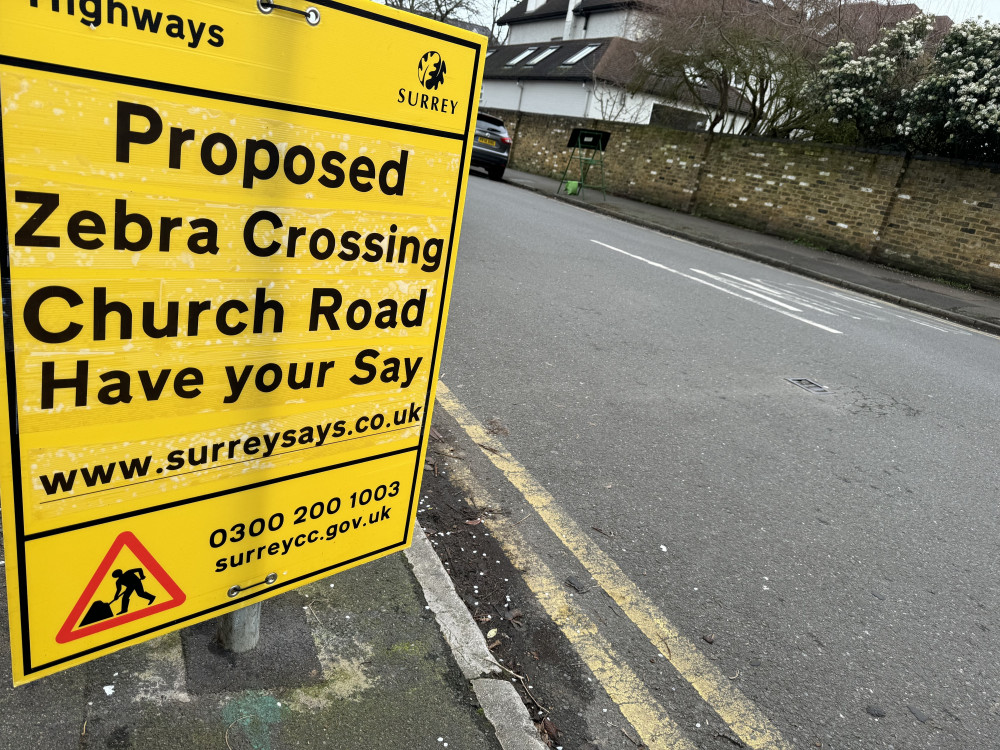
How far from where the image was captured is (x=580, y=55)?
108 feet

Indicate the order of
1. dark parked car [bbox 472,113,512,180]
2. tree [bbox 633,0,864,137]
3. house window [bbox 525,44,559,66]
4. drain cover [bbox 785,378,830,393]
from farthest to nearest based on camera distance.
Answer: house window [bbox 525,44,559,66] → dark parked car [bbox 472,113,512,180] → tree [bbox 633,0,864,137] → drain cover [bbox 785,378,830,393]

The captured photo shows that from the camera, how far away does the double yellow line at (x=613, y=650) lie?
7.20 ft

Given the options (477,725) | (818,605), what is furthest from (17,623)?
(818,605)

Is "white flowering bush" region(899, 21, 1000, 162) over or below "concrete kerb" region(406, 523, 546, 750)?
over

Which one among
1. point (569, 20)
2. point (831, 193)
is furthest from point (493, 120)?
point (569, 20)

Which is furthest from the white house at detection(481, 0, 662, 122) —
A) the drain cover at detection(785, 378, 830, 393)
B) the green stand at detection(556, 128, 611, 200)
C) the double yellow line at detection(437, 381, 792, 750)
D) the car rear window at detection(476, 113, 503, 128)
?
the double yellow line at detection(437, 381, 792, 750)

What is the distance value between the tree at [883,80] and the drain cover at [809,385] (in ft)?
35.7

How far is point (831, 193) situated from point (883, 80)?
97.7 inches

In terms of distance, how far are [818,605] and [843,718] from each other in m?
0.61

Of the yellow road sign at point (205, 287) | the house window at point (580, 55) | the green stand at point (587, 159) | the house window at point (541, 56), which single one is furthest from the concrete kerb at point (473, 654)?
the house window at point (541, 56)

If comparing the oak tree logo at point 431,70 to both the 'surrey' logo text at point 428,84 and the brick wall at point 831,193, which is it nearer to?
the 'surrey' logo text at point 428,84

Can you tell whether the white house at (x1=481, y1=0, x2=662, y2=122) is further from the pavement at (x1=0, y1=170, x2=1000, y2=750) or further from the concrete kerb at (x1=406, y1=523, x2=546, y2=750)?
the pavement at (x1=0, y1=170, x2=1000, y2=750)

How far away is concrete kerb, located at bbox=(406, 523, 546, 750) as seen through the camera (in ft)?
6.58

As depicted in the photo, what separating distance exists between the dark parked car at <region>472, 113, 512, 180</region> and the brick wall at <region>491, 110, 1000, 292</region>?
137 inches
